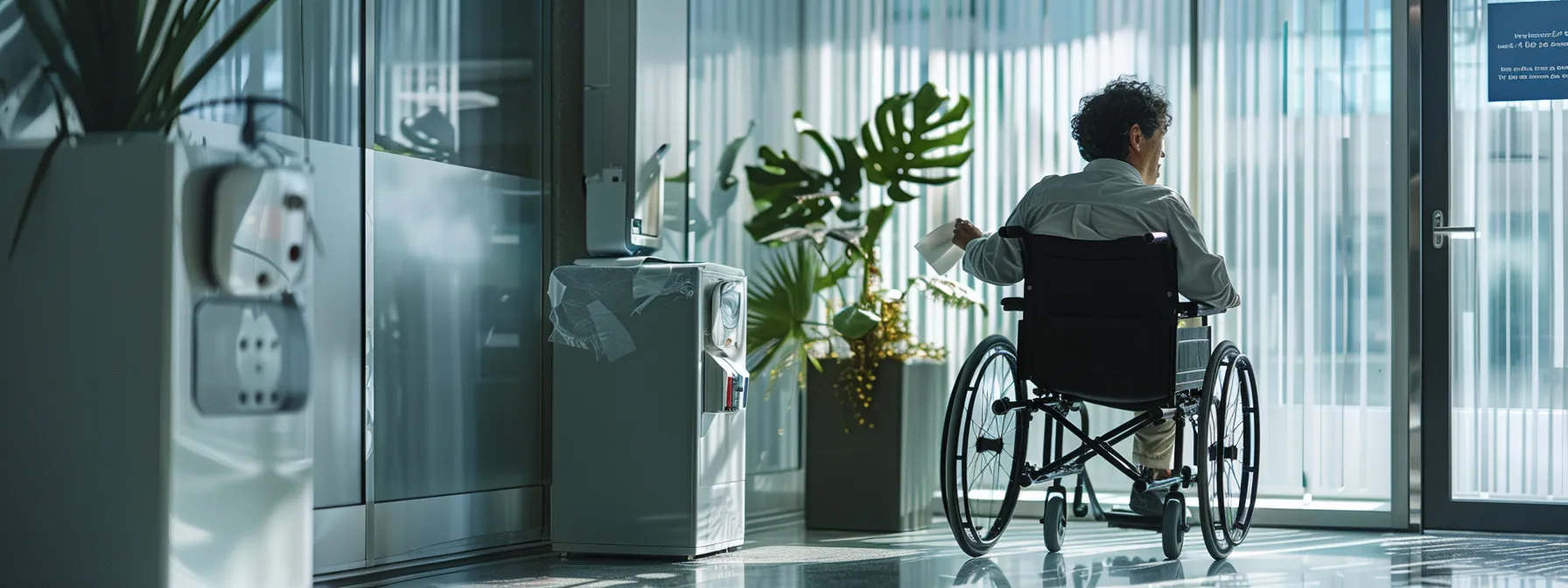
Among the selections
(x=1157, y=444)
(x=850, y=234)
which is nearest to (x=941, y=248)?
(x=850, y=234)

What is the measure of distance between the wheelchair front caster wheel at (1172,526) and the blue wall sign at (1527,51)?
161 centimetres

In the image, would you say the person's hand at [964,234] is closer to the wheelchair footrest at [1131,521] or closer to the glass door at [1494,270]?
the wheelchair footrest at [1131,521]

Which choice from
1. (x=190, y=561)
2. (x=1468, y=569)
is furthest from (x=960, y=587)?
(x=190, y=561)

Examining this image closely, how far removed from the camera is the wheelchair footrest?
3.29 m

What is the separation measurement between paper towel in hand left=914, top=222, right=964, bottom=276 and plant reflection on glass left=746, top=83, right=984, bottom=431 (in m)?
0.44

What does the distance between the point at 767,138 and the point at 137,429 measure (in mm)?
2503

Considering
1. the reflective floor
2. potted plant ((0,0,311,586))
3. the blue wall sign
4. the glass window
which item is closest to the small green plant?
potted plant ((0,0,311,586))

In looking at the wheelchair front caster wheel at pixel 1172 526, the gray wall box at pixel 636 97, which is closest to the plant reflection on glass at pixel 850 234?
the gray wall box at pixel 636 97

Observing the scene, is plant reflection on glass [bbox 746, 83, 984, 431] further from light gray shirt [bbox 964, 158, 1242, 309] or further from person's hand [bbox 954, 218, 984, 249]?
light gray shirt [bbox 964, 158, 1242, 309]

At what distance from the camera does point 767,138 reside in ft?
14.5

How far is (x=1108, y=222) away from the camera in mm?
3182

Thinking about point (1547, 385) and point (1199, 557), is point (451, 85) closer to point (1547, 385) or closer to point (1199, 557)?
point (1199, 557)

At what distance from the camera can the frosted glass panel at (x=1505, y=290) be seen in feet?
12.9

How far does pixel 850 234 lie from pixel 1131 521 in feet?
3.79
